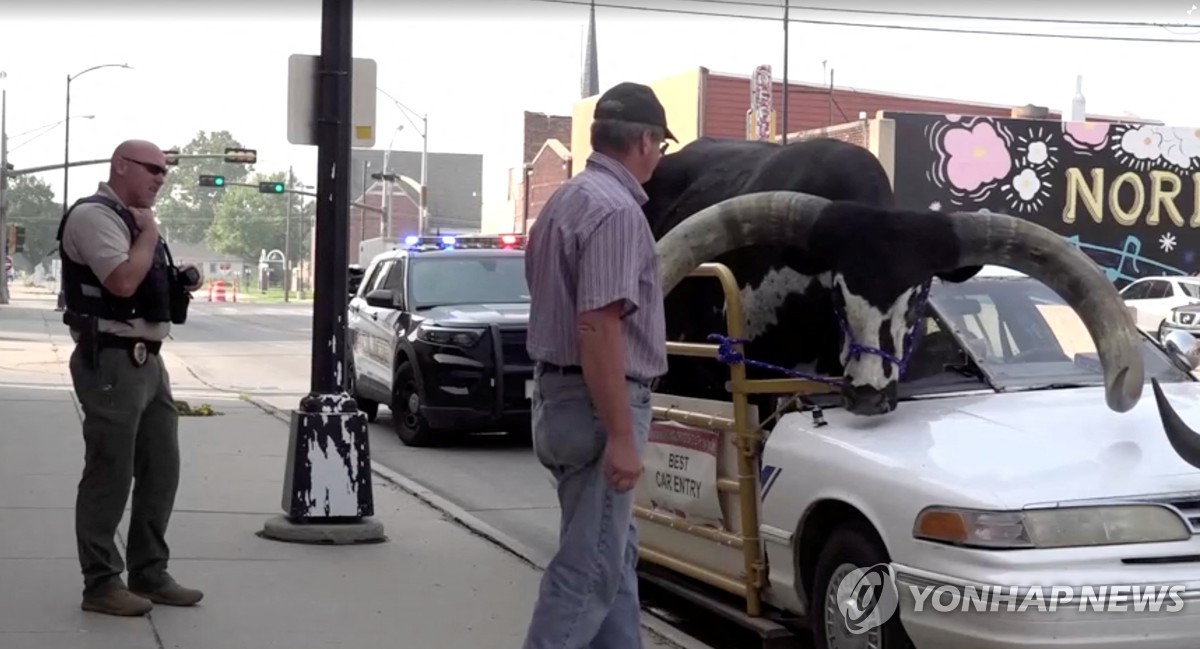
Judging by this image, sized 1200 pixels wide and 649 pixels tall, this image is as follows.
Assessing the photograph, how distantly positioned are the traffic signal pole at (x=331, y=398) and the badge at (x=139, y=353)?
6.36 feet

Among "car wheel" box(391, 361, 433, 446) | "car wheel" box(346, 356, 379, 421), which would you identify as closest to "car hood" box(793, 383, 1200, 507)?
"car wheel" box(391, 361, 433, 446)

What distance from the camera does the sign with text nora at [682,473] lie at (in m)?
6.44

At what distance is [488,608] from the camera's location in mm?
6941

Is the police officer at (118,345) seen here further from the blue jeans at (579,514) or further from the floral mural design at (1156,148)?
the floral mural design at (1156,148)

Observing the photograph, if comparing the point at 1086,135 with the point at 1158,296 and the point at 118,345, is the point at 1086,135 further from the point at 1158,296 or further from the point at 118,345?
the point at 118,345

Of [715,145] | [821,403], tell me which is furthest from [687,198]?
[821,403]

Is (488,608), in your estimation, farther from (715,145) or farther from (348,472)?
(715,145)

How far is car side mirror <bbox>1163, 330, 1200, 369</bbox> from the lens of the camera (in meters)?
7.00

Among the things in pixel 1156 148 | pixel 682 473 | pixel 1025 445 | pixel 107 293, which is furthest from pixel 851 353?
pixel 1156 148

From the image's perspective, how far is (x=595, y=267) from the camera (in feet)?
13.9

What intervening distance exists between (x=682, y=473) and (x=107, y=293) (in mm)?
2536

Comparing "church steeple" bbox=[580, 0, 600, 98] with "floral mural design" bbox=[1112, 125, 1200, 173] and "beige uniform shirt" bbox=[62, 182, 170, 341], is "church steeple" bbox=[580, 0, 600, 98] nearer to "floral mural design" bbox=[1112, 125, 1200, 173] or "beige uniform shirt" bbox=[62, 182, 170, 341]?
"floral mural design" bbox=[1112, 125, 1200, 173]

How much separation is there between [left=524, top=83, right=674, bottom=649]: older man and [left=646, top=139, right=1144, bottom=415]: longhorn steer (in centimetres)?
177

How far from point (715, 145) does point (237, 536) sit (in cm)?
387
